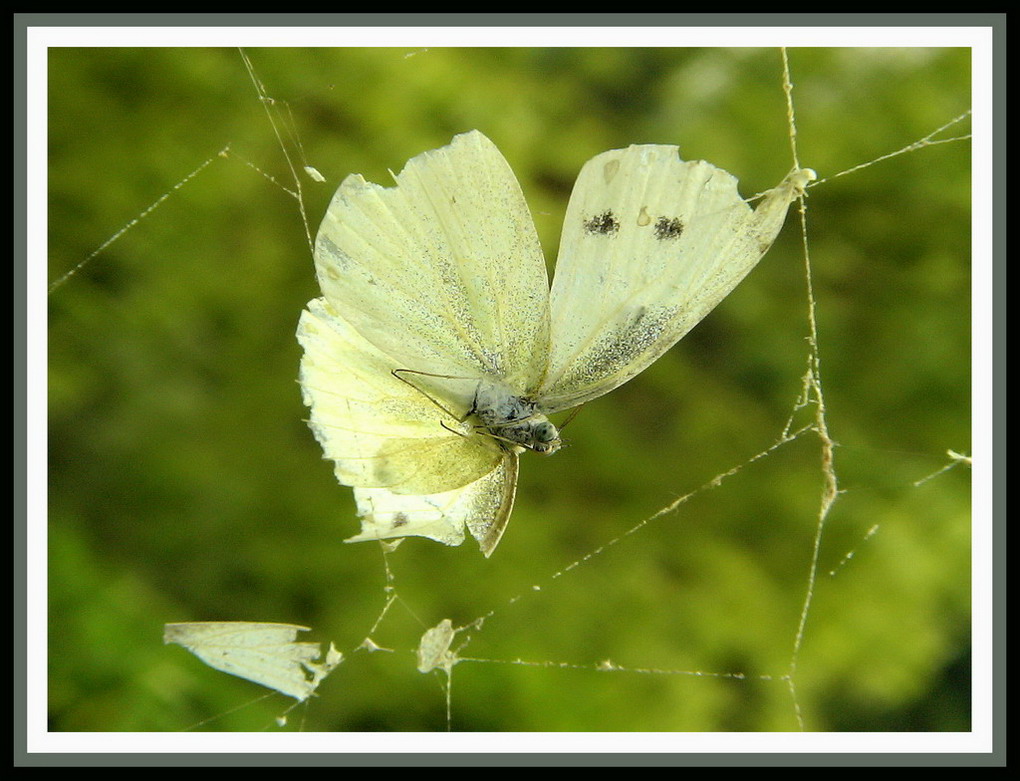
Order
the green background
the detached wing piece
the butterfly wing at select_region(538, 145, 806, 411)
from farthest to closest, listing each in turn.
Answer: the green background < the detached wing piece < the butterfly wing at select_region(538, 145, 806, 411)

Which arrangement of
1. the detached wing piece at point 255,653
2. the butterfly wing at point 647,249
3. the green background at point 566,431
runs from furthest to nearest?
1. the green background at point 566,431
2. the detached wing piece at point 255,653
3. the butterfly wing at point 647,249

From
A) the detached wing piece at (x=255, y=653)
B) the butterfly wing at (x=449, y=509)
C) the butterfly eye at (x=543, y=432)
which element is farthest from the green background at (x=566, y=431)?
the butterfly eye at (x=543, y=432)

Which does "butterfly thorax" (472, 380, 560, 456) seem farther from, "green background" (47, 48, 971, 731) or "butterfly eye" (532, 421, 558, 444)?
"green background" (47, 48, 971, 731)

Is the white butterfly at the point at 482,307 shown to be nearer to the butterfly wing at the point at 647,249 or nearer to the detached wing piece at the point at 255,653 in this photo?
the butterfly wing at the point at 647,249

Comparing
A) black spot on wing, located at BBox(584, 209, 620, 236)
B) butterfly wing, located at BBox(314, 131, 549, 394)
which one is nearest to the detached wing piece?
butterfly wing, located at BBox(314, 131, 549, 394)

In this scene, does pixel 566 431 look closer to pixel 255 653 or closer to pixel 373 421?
pixel 255 653

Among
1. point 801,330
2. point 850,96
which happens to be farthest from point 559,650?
point 850,96

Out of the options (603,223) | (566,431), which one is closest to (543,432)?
(603,223)

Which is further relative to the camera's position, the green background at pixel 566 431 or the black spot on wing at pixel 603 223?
the green background at pixel 566 431
